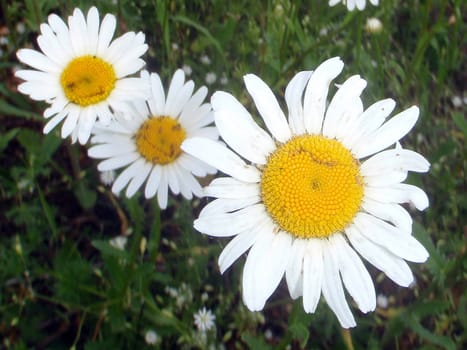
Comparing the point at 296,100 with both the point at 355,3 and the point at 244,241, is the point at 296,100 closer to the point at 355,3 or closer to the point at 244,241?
the point at 244,241

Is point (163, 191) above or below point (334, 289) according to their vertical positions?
above

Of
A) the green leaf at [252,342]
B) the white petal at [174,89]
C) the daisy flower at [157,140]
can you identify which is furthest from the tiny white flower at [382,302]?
the white petal at [174,89]

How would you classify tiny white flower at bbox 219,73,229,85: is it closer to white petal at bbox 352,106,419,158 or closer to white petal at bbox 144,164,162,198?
white petal at bbox 144,164,162,198

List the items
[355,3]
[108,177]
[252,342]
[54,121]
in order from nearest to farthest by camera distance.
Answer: [252,342]
[54,121]
[355,3]
[108,177]

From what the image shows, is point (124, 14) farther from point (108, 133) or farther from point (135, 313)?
point (135, 313)

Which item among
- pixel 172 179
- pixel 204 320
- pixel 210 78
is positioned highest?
pixel 210 78

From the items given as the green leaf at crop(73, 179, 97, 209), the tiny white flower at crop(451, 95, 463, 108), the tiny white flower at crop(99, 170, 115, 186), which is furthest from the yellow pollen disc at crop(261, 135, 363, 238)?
the tiny white flower at crop(451, 95, 463, 108)

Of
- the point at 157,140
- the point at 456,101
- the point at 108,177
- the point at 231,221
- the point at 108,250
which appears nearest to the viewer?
the point at 231,221

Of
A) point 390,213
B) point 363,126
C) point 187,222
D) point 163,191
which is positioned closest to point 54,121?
point 163,191
